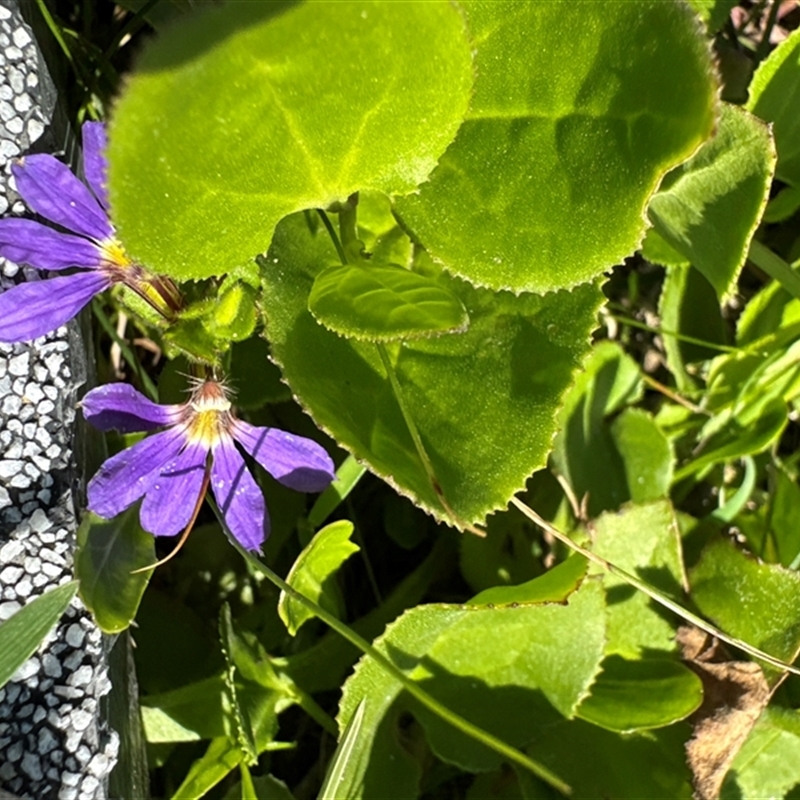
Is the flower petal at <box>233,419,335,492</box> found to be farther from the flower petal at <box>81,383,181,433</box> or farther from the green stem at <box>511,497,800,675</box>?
the green stem at <box>511,497,800,675</box>

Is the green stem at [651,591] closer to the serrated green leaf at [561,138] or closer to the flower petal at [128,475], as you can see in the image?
the serrated green leaf at [561,138]

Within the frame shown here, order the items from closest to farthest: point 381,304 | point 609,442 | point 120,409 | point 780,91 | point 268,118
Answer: point 268,118
point 381,304
point 120,409
point 780,91
point 609,442

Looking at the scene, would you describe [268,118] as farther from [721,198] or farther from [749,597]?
[749,597]

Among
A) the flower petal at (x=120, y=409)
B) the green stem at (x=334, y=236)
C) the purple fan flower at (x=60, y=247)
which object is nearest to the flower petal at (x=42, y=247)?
the purple fan flower at (x=60, y=247)

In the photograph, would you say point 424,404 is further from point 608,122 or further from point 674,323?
point 674,323

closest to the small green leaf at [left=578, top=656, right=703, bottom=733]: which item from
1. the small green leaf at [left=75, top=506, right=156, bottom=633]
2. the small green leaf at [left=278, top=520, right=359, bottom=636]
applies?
the small green leaf at [left=278, top=520, right=359, bottom=636]

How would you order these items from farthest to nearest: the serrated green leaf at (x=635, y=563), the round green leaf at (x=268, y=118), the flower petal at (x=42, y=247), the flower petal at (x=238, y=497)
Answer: the serrated green leaf at (x=635, y=563) < the flower petal at (x=238, y=497) < the flower petal at (x=42, y=247) < the round green leaf at (x=268, y=118)

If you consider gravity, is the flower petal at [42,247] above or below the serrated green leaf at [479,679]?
above

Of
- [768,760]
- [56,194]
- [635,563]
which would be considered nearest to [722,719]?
[768,760]
